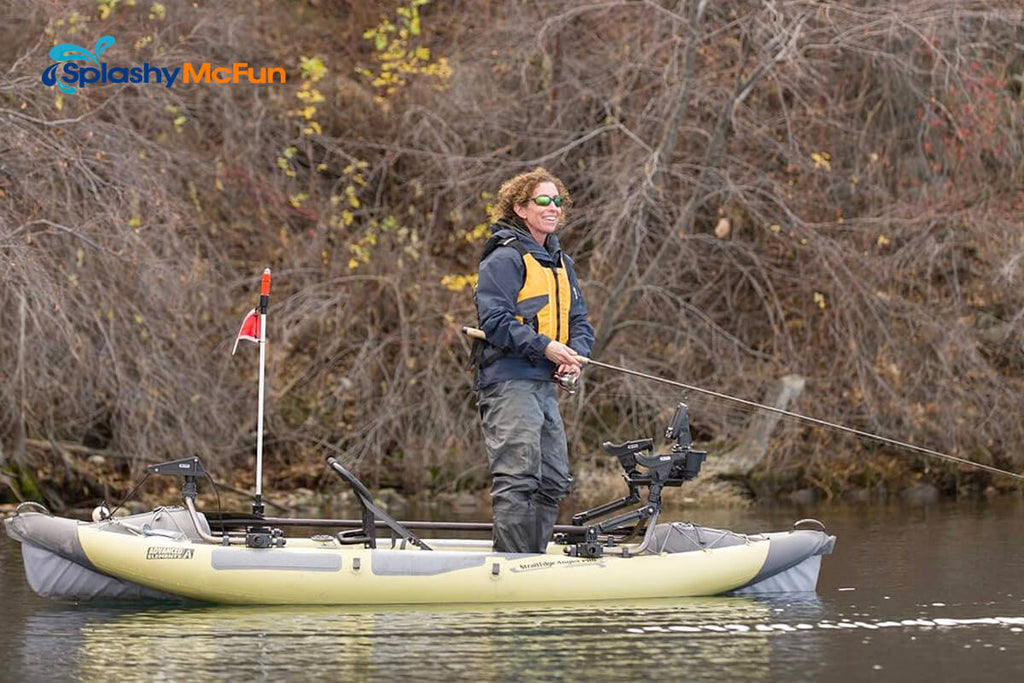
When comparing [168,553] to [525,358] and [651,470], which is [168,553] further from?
[651,470]

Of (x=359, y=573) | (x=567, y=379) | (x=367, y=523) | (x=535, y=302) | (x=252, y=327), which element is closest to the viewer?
(x=359, y=573)

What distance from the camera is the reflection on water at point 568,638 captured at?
7059 millimetres

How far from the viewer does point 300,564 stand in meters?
8.80

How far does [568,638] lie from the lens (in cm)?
783

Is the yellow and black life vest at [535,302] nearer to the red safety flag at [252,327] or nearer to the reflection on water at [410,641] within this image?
the reflection on water at [410,641]

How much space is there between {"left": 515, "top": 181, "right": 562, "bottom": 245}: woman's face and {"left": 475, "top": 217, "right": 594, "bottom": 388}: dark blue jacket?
0.05m

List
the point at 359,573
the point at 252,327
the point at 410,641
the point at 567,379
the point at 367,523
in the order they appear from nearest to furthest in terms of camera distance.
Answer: the point at 410,641 → the point at 359,573 → the point at 567,379 → the point at 367,523 → the point at 252,327

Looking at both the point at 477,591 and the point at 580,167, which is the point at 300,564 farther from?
the point at 580,167

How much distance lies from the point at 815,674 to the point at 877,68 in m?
10.4

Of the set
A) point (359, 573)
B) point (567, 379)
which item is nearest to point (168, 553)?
point (359, 573)

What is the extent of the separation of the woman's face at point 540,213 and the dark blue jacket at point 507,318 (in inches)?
1.8

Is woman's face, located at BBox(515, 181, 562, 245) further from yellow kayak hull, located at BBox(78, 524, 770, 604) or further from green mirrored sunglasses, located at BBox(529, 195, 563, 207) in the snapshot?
yellow kayak hull, located at BBox(78, 524, 770, 604)

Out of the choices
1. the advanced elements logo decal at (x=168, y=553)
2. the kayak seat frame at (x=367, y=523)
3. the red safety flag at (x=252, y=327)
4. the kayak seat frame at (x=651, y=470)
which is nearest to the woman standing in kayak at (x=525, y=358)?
the kayak seat frame at (x=651, y=470)

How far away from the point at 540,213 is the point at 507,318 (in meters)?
0.57
